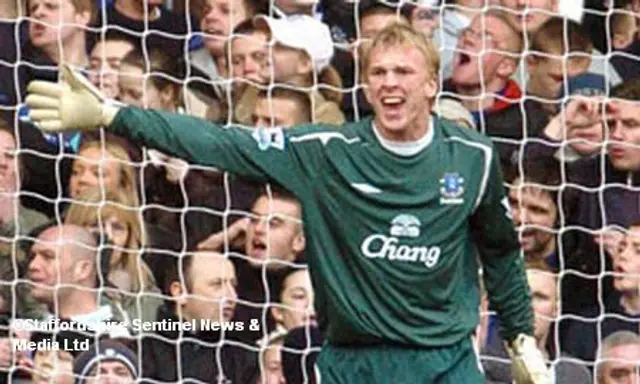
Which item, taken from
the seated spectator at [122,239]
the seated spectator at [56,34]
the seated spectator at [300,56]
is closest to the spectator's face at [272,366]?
the seated spectator at [122,239]

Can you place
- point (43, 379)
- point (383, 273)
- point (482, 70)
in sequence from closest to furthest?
point (383, 273)
point (43, 379)
point (482, 70)

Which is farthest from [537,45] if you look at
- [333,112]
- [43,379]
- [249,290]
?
[43,379]

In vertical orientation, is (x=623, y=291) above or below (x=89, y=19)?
below

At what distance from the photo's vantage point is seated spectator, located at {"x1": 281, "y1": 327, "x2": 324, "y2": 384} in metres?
5.89

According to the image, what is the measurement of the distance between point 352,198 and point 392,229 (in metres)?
0.10

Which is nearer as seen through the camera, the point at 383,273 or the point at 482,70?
the point at 383,273

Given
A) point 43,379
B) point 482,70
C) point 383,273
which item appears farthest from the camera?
point 482,70

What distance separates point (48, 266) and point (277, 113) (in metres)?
0.76

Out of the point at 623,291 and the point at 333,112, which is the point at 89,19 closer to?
the point at 333,112

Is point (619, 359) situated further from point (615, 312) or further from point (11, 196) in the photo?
point (11, 196)

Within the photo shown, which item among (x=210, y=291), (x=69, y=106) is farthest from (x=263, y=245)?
(x=69, y=106)

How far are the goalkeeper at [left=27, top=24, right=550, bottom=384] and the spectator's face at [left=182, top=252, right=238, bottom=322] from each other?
1292mm

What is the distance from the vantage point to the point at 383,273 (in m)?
4.61

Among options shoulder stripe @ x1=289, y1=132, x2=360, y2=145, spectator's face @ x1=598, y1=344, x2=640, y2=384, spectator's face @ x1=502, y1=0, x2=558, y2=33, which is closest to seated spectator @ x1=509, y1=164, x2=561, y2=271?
spectator's face @ x1=598, y1=344, x2=640, y2=384
